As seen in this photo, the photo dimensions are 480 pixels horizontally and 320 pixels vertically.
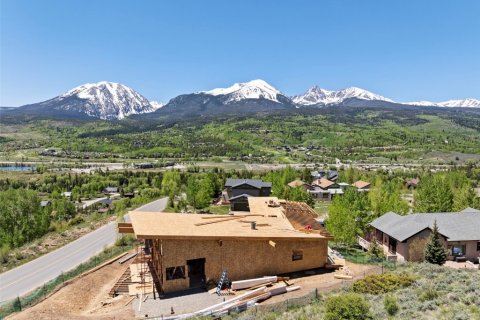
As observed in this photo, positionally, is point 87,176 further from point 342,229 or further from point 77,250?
point 342,229

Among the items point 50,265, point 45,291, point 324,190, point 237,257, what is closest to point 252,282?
point 237,257

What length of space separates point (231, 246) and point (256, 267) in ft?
7.16

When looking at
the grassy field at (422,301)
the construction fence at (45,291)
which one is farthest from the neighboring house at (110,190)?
the grassy field at (422,301)

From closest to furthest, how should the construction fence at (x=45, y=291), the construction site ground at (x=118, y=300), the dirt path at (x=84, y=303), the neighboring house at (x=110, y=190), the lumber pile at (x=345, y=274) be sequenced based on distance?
the dirt path at (x=84, y=303) < the construction site ground at (x=118, y=300) < the construction fence at (x=45, y=291) < the lumber pile at (x=345, y=274) < the neighboring house at (x=110, y=190)

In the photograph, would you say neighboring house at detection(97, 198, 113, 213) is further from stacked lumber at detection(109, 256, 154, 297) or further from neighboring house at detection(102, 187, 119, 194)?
stacked lumber at detection(109, 256, 154, 297)

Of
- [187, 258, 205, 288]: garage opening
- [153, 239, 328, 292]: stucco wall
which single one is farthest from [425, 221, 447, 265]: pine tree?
[187, 258, 205, 288]: garage opening

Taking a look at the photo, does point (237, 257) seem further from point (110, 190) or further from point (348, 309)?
point (110, 190)

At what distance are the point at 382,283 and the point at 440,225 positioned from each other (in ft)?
79.2

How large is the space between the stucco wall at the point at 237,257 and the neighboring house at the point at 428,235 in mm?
15480

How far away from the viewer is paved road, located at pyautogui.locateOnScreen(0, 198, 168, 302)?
32.5 meters

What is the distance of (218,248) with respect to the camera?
23844mm

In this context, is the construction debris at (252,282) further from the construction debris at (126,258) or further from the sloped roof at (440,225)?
the sloped roof at (440,225)

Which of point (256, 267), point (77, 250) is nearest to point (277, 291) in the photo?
point (256, 267)

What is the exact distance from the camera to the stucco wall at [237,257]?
896 inches
